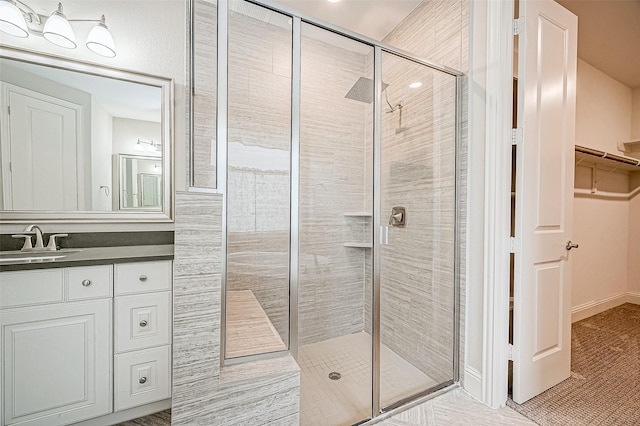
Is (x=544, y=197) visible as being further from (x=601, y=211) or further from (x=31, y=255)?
(x=31, y=255)

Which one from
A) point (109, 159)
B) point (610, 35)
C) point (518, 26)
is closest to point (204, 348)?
point (109, 159)

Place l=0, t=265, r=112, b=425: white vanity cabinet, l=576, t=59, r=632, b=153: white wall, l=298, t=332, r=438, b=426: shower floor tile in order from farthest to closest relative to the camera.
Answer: l=576, t=59, r=632, b=153: white wall, l=298, t=332, r=438, b=426: shower floor tile, l=0, t=265, r=112, b=425: white vanity cabinet

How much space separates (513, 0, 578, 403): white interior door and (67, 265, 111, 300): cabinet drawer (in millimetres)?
2183

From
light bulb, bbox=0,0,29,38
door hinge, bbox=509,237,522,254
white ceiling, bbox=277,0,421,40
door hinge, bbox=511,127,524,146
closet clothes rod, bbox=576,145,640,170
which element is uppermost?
white ceiling, bbox=277,0,421,40

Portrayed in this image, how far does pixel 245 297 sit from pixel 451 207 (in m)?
1.37

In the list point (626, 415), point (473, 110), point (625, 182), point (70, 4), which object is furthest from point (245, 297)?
point (625, 182)

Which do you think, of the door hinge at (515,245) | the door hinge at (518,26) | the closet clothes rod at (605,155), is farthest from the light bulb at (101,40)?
the closet clothes rod at (605,155)

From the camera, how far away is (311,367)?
186 cm

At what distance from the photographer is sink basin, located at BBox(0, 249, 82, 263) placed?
1.33 metres

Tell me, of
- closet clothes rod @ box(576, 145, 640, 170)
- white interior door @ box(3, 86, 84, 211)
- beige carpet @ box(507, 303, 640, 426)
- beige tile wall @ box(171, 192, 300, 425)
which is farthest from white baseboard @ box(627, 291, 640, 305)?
white interior door @ box(3, 86, 84, 211)

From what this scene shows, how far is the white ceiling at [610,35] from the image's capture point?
217cm

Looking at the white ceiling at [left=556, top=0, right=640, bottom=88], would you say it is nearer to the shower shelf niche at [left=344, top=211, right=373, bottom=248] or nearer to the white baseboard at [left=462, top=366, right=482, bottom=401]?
the shower shelf niche at [left=344, top=211, right=373, bottom=248]

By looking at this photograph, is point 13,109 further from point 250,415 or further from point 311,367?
point 311,367

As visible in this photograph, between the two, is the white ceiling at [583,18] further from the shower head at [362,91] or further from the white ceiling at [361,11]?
the shower head at [362,91]
